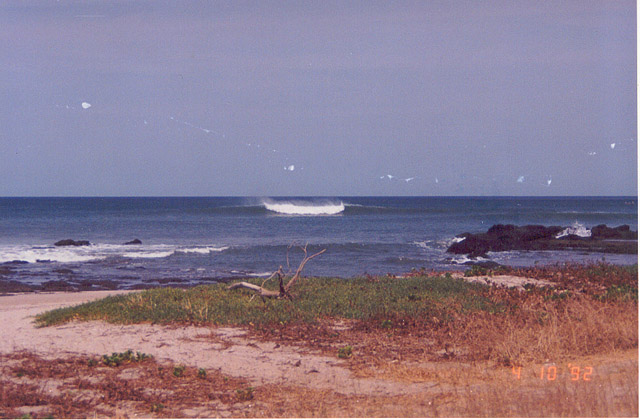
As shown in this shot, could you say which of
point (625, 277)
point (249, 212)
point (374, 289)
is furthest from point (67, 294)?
point (249, 212)

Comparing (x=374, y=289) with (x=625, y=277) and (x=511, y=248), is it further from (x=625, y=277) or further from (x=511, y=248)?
(x=511, y=248)

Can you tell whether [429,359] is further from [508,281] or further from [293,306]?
[508,281]

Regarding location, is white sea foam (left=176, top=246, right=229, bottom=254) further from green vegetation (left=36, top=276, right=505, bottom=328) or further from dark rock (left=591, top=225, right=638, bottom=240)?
dark rock (left=591, top=225, right=638, bottom=240)

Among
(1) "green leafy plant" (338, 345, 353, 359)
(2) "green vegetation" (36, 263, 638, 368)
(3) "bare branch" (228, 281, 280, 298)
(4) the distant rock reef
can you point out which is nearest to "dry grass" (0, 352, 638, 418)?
(2) "green vegetation" (36, 263, 638, 368)

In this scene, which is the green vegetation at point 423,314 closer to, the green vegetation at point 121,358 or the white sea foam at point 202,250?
the green vegetation at point 121,358

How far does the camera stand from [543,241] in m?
36.5

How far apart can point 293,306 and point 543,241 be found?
2833 centimetres

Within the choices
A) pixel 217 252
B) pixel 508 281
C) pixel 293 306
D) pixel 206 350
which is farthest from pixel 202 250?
pixel 206 350

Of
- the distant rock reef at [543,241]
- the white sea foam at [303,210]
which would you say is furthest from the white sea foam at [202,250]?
the white sea foam at [303,210]

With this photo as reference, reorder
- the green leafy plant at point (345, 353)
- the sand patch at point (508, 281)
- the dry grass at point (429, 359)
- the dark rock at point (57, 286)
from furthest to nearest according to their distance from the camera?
the dark rock at point (57, 286)
the sand patch at point (508, 281)
the green leafy plant at point (345, 353)
the dry grass at point (429, 359)

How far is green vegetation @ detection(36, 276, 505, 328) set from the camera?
36.6ft

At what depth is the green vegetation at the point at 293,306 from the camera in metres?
11.2
